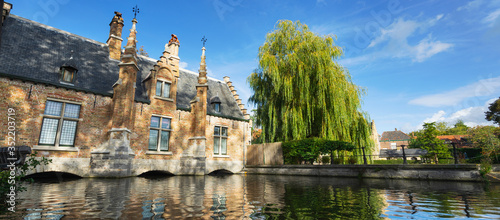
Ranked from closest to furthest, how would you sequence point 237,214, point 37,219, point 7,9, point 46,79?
point 37,219 → point 237,214 → point 46,79 → point 7,9

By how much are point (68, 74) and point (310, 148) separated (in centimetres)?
1393

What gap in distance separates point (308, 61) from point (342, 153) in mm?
6246

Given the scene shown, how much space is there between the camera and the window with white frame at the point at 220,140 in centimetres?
1798

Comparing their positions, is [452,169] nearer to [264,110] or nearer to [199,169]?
[264,110]

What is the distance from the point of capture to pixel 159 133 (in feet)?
49.3

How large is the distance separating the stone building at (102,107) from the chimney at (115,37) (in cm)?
6

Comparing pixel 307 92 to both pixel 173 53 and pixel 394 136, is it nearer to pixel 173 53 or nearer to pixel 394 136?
pixel 173 53

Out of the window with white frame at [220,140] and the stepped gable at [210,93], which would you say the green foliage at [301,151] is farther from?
the stepped gable at [210,93]

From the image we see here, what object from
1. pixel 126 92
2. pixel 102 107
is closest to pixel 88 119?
pixel 102 107

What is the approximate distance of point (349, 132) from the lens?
49.2ft

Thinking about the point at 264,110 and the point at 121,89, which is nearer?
the point at 121,89

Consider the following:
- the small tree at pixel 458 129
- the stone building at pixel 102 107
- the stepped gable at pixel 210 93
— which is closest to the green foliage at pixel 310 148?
the stone building at pixel 102 107

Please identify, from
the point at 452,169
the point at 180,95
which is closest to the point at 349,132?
the point at 452,169

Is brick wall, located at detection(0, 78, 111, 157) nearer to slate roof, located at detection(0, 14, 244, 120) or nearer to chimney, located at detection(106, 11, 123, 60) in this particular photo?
slate roof, located at detection(0, 14, 244, 120)
